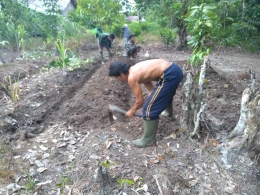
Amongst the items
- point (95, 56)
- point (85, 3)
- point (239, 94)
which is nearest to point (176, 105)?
point (239, 94)

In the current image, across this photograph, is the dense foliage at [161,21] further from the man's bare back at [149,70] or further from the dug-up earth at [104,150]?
the man's bare back at [149,70]

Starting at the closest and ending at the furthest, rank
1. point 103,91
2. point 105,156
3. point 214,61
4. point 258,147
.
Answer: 1. point 258,147
2. point 105,156
3. point 103,91
4. point 214,61

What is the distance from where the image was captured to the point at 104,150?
117 inches

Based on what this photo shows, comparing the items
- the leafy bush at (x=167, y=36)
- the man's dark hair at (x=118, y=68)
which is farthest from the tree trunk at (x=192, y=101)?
the leafy bush at (x=167, y=36)

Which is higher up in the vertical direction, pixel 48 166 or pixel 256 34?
pixel 256 34

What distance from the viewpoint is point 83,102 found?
14.6 feet

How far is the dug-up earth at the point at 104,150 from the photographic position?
2473mm

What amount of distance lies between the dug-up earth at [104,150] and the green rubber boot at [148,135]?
0.08 m

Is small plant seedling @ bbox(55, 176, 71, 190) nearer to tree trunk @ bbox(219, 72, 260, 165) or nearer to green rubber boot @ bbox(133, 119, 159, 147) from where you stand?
green rubber boot @ bbox(133, 119, 159, 147)

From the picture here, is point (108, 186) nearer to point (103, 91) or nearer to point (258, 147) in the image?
point (258, 147)

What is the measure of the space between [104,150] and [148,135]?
601 millimetres

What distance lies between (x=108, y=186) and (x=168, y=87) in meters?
1.36

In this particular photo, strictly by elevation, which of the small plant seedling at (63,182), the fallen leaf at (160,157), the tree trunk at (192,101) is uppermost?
the tree trunk at (192,101)

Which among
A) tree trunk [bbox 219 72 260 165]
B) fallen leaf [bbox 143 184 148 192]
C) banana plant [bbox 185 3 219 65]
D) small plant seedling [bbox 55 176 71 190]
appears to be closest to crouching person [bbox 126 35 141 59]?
banana plant [bbox 185 3 219 65]
